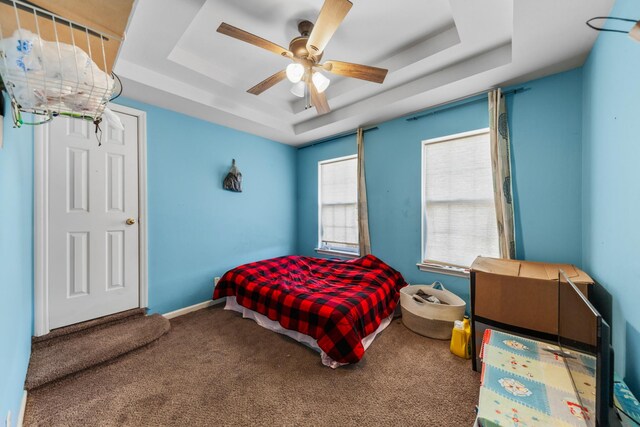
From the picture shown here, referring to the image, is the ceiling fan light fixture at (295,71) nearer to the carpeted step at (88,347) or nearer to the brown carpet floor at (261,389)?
the brown carpet floor at (261,389)

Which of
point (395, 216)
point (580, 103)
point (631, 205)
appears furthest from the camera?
point (395, 216)

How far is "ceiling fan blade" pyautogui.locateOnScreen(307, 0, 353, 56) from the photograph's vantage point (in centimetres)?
130

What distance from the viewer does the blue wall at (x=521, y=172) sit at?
196cm

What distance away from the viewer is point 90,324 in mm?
2146

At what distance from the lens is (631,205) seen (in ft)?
3.73

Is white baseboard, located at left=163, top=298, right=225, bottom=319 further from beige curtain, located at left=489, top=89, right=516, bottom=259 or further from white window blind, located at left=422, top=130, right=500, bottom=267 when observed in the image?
beige curtain, located at left=489, top=89, right=516, bottom=259

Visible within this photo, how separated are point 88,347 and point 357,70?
3.06m

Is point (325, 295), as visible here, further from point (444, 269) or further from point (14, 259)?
point (14, 259)

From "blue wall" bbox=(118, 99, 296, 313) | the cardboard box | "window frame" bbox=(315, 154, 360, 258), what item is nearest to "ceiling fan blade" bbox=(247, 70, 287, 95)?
"blue wall" bbox=(118, 99, 296, 313)

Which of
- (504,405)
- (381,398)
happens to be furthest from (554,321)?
(381,398)

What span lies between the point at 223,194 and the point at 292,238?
1.46 meters

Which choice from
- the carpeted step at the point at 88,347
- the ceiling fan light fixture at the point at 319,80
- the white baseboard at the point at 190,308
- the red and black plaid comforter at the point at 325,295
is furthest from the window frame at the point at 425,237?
the carpeted step at the point at 88,347

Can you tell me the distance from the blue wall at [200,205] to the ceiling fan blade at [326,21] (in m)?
1.99

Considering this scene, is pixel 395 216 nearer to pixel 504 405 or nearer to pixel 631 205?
pixel 631 205
